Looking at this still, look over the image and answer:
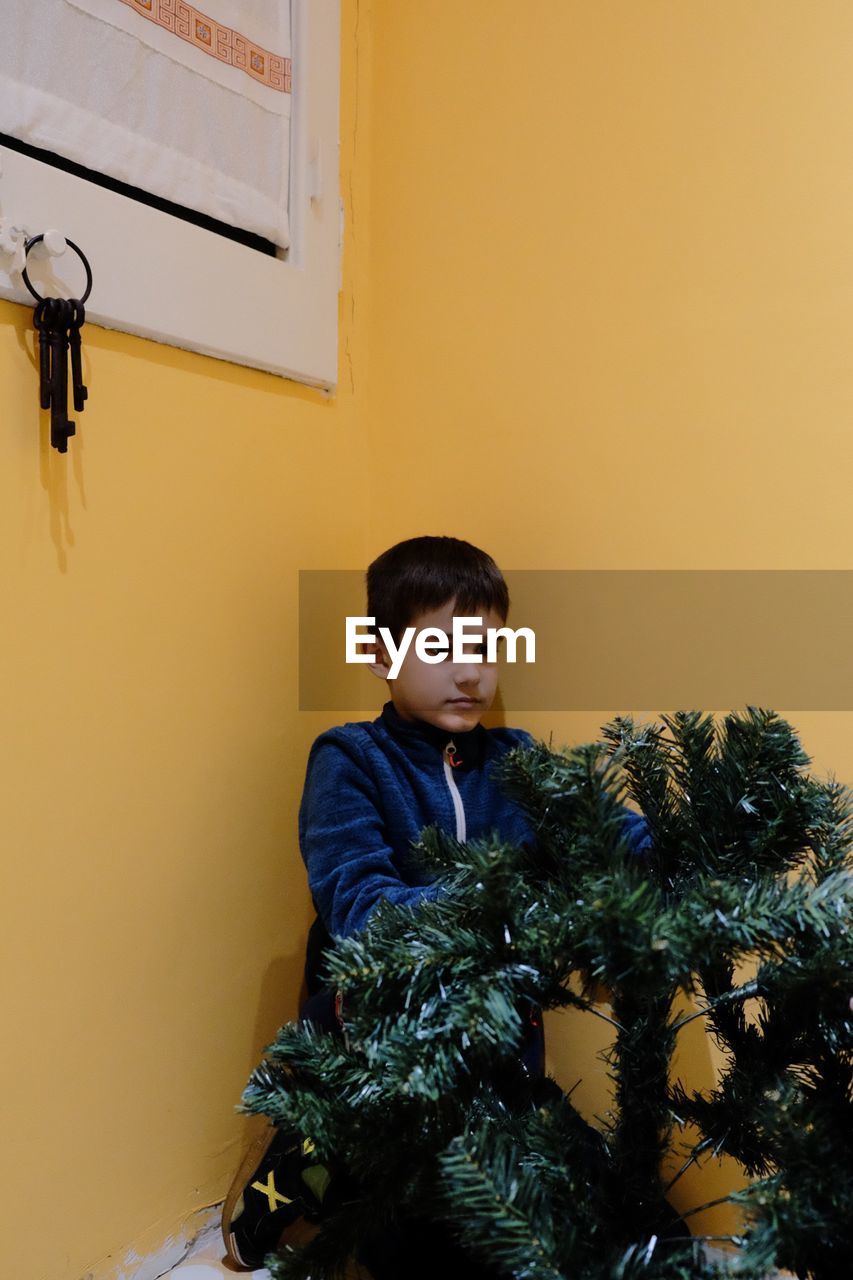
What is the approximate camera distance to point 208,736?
3.72 ft

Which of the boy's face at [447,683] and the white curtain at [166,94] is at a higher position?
the white curtain at [166,94]

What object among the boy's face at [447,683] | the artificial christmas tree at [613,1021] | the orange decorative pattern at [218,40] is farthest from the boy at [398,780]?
the orange decorative pattern at [218,40]

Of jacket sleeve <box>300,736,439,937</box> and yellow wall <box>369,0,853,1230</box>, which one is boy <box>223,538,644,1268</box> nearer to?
jacket sleeve <box>300,736,439,937</box>

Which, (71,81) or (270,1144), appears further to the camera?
(270,1144)

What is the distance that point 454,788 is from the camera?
3.69 feet

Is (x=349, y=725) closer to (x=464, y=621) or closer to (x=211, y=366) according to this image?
(x=464, y=621)

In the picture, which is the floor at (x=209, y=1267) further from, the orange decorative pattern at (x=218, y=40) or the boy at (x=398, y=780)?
the orange decorative pattern at (x=218, y=40)

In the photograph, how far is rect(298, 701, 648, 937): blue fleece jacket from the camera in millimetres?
978

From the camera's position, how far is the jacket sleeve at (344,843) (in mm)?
946

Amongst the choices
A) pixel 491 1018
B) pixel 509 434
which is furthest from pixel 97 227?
pixel 491 1018

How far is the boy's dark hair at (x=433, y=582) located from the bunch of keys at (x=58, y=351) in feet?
1.25

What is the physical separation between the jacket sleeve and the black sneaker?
26 centimetres

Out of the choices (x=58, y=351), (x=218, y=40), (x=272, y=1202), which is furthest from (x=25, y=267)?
(x=272, y=1202)

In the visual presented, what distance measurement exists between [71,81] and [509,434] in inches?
23.0
